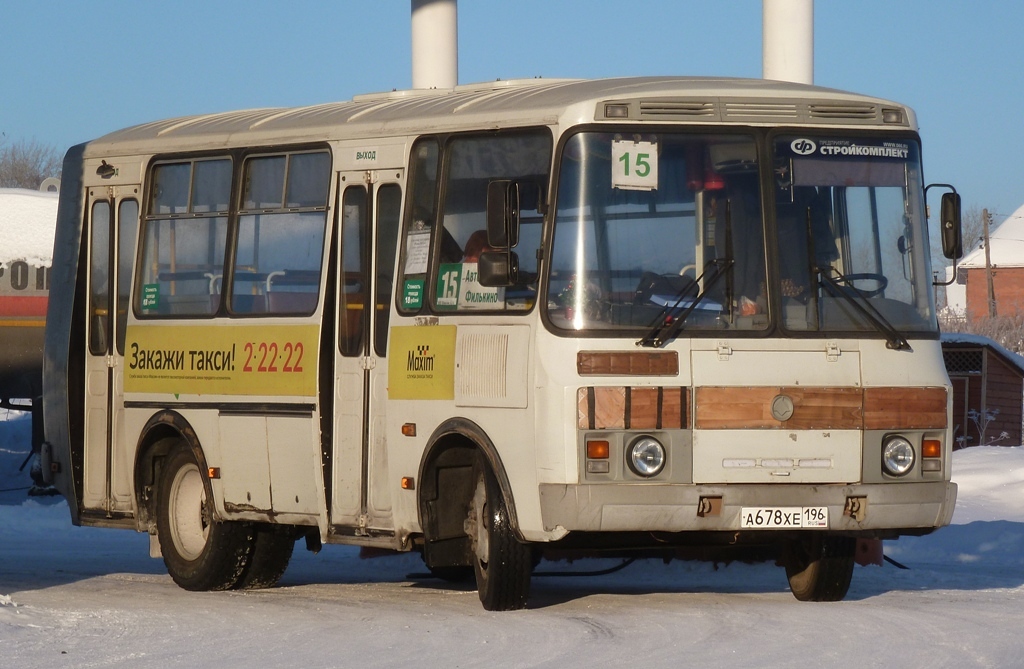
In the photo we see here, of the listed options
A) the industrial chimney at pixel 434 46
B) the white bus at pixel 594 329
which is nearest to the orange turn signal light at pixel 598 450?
the white bus at pixel 594 329

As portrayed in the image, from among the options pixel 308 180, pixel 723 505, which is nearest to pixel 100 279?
pixel 308 180

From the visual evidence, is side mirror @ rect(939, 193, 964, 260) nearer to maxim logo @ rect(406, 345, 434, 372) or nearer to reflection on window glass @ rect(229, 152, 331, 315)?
maxim logo @ rect(406, 345, 434, 372)

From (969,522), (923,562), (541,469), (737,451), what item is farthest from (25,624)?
(969,522)

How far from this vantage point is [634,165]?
9.64 m

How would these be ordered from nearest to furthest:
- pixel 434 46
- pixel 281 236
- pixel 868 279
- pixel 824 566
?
pixel 868 279 < pixel 824 566 < pixel 281 236 < pixel 434 46

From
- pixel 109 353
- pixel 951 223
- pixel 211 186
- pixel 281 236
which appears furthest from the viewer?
pixel 109 353

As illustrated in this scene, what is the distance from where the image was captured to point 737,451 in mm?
9641

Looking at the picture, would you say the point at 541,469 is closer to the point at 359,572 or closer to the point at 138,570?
the point at 359,572

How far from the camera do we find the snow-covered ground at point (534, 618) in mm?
8656

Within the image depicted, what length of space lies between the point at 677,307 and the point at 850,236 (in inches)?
47.0

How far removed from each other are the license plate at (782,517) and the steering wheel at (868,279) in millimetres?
1252

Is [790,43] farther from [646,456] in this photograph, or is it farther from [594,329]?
[646,456]

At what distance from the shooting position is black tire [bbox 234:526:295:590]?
12.6 meters

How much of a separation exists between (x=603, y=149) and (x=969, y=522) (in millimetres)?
8241
